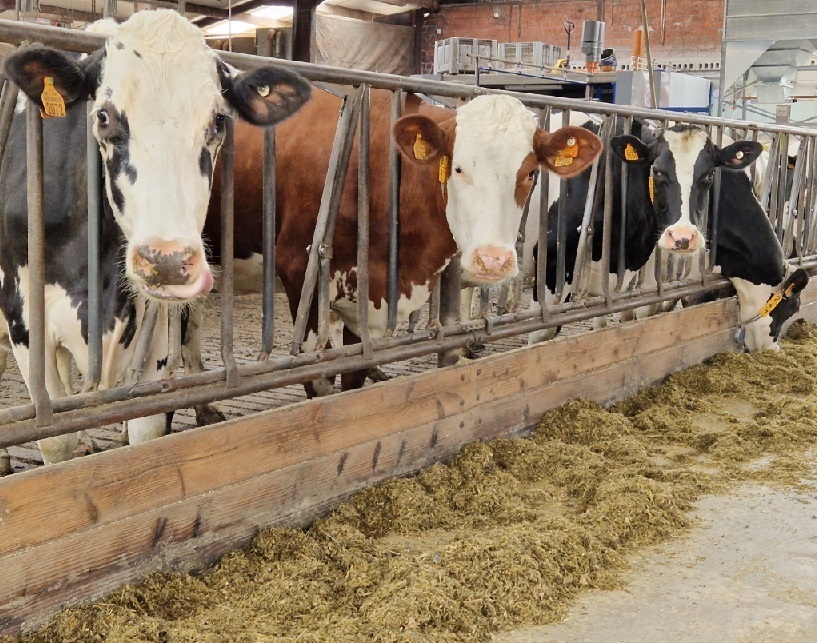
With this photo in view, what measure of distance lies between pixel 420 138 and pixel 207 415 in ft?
5.36

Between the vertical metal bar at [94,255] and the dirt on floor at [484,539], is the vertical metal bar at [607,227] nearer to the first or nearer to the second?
the dirt on floor at [484,539]

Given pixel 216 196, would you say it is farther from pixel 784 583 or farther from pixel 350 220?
pixel 784 583

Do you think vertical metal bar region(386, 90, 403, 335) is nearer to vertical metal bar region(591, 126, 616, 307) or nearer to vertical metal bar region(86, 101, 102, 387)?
vertical metal bar region(86, 101, 102, 387)

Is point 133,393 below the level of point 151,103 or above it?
below

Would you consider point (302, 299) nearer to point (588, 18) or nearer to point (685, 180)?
point (685, 180)

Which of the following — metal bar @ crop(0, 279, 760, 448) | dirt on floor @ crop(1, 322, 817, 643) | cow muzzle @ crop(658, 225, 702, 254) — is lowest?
dirt on floor @ crop(1, 322, 817, 643)

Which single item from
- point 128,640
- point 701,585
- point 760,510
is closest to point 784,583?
point 701,585

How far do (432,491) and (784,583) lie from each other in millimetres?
1272

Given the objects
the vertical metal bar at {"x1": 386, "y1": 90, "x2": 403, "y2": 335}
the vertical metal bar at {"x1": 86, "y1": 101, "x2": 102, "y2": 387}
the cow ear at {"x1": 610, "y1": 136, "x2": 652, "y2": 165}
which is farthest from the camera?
the cow ear at {"x1": 610, "y1": 136, "x2": 652, "y2": 165}

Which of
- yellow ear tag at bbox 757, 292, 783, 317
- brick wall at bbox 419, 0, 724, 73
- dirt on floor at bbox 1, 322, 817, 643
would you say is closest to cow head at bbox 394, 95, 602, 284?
dirt on floor at bbox 1, 322, 817, 643

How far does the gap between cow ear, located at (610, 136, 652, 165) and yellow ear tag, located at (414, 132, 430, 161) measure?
6.66 feet

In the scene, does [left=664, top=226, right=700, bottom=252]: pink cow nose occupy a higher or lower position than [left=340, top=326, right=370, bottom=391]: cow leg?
higher

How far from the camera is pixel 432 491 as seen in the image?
11.8ft

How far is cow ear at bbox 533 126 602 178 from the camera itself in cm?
404
